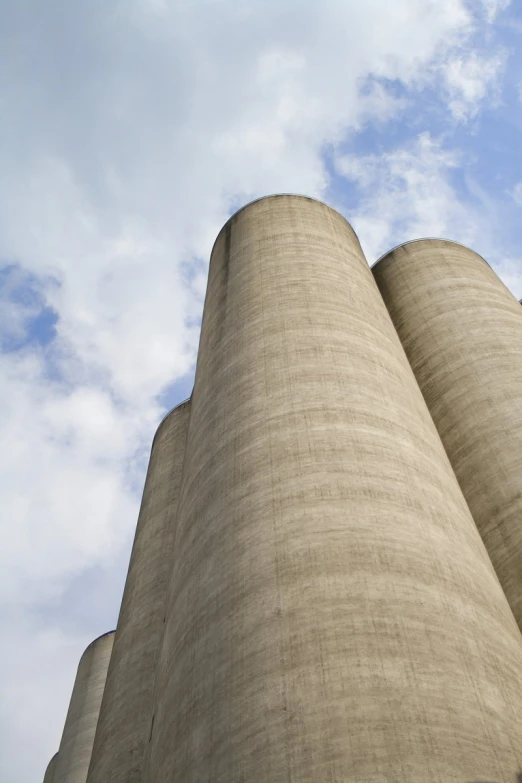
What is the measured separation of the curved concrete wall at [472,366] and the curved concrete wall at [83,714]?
19.3 meters

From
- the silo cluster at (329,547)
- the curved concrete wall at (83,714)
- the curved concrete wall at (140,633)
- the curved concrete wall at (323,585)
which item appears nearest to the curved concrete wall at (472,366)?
the silo cluster at (329,547)

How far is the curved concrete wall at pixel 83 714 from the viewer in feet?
Answer: 83.8

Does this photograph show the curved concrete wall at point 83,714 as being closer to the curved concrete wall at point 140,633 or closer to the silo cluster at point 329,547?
the curved concrete wall at point 140,633

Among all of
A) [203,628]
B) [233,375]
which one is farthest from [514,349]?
[203,628]

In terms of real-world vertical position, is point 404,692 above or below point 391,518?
below

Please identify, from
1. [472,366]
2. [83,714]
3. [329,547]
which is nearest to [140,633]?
[329,547]

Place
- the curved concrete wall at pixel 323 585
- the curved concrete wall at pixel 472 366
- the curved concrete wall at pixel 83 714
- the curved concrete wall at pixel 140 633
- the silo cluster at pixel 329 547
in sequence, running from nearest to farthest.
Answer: the curved concrete wall at pixel 323 585 < the silo cluster at pixel 329 547 < the curved concrete wall at pixel 472 366 < the curved concrete wall at pixel 140 633 < the curved concrete wall at pixel 83 714

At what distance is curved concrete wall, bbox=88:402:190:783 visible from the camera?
14453 mm

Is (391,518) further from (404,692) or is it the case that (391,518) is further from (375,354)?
(375,354)

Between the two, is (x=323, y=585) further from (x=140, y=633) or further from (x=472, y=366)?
(x=140, y=633)

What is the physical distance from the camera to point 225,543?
9.77 metres

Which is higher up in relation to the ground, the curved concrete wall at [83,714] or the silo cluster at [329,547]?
the curved concrete wall at [83,714]

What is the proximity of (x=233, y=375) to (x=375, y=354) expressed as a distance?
8.57 ft

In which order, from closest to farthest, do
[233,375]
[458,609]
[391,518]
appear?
[458,609] → [391,518] → [233,375]
